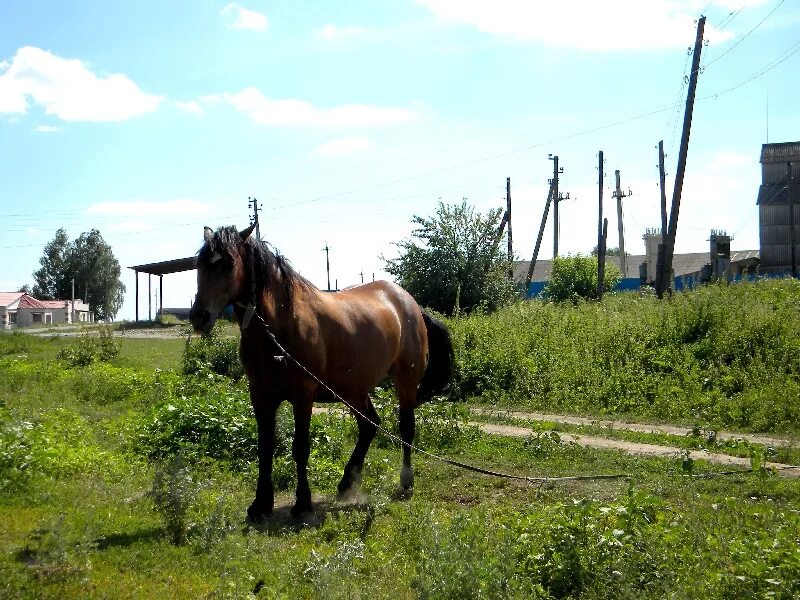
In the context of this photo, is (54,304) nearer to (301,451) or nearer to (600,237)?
(600,237)

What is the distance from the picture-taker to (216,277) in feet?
21.4

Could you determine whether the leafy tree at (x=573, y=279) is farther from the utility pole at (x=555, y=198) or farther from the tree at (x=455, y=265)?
the tree at (x=455, y=265)

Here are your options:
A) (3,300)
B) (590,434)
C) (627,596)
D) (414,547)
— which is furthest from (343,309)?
(3,300)

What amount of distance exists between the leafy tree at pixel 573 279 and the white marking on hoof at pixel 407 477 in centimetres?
3463

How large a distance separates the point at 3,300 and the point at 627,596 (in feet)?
337

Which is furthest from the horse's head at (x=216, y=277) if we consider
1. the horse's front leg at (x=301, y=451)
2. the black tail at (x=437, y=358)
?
the black tail at (x=437, y=358)

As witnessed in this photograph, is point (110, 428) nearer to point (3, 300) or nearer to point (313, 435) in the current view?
point (313, 435)

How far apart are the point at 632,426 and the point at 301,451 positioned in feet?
24.9

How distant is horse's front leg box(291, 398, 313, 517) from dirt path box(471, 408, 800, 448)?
20.6 feet

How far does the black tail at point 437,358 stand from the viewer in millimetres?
9969

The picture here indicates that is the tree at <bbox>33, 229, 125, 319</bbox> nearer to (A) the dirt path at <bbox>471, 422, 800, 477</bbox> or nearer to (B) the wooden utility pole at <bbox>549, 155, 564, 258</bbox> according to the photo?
(B) the wooden utility pole at <bbox>549, 155, 564, 258</bbox>

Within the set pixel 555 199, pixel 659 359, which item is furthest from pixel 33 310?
pixel 659 359

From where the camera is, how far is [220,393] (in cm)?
1192

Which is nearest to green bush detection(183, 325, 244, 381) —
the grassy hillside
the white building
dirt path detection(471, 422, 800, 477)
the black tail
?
the grassy hillside
